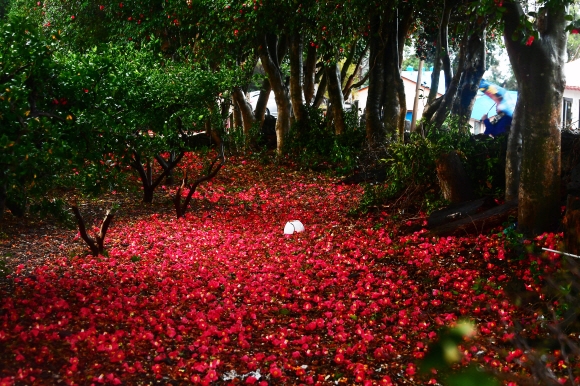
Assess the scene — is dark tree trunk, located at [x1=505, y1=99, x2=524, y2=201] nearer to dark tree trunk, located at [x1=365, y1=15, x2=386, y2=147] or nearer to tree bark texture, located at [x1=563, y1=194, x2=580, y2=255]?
tree bark texture, located at [x1=563, y1=194, x2=580, y2=255]

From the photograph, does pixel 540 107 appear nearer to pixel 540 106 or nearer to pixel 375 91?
pixel 540 106

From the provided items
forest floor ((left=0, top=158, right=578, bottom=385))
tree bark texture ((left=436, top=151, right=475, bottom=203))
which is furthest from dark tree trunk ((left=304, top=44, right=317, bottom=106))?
tree bark texture ((left=436, top=151, right=475, bottom=203))

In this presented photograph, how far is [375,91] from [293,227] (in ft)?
17.8

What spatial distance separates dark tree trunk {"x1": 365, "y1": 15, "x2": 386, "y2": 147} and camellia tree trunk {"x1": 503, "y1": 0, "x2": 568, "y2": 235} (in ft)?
21.2

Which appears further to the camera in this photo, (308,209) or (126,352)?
(308,209)

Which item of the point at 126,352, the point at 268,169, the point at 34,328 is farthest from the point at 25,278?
the point at 268,169

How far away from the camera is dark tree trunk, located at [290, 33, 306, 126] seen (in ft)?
55.5

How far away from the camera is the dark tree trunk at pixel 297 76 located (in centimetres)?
1691

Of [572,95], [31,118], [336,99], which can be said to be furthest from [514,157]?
[572,95]

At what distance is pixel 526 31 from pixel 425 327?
128 inches

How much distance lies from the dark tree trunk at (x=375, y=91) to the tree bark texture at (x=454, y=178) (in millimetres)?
4518

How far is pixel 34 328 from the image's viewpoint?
530 cm

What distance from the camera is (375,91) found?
47.4ft

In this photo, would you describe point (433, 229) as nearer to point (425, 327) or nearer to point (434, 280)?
point (434, 280)
